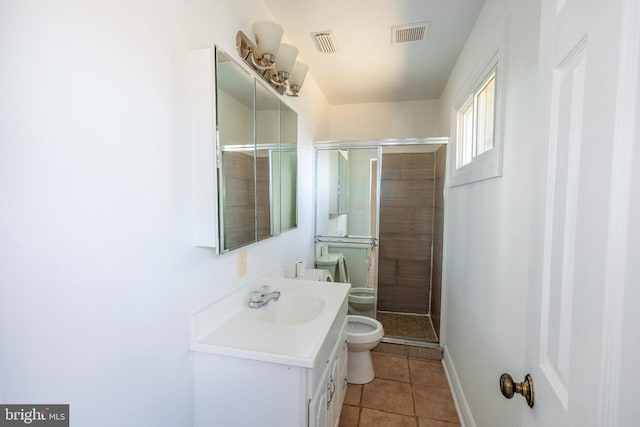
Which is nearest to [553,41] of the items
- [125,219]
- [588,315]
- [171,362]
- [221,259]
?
[588,315]

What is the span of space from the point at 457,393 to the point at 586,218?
210 cm

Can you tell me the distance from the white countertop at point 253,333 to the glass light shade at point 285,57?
50.1 inches

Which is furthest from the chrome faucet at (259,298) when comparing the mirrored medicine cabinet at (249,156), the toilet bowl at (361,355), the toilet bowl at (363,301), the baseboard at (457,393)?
the toilet bowl at (363,301)

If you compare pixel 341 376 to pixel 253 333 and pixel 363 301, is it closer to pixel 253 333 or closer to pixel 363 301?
pixel 253 333

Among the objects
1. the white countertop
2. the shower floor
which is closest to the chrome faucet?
the white countertop

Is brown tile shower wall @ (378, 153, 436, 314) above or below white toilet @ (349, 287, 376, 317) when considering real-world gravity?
above

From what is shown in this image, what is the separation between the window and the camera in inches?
66.4

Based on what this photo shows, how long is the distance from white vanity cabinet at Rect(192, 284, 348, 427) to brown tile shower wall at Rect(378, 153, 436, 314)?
2.46 m

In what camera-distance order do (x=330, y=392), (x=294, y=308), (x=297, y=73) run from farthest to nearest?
(x=297, y=73) → (x=294, y=308) → (x=330, y=392)

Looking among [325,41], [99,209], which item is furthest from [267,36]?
[99,209]

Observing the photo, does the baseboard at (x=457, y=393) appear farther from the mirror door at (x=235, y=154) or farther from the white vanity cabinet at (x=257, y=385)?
the mirror door at (x=235, y=154)

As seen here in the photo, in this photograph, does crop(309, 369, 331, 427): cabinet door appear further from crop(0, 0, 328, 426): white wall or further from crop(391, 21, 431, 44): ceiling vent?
crop(391, 21, 431, 44): ceiling vent

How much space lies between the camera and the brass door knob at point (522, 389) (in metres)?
0.66

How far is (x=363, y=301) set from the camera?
304cm
